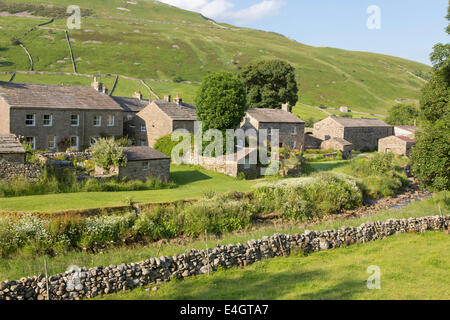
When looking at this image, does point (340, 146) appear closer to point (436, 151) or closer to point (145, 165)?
point (436, 151)

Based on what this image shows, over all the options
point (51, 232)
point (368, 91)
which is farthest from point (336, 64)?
point (51, 232)

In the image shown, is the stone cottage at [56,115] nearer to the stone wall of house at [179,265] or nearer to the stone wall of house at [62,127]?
the stone wall of house at [62,127]

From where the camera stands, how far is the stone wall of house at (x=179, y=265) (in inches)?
469

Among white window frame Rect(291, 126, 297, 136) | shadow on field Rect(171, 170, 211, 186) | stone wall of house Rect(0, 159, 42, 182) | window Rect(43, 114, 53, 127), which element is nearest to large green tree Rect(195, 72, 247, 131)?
shadow on field Rect(171, 170, 211, 186)

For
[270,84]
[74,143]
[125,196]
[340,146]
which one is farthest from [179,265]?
[270,84]

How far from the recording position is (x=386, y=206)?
30562 millimetres

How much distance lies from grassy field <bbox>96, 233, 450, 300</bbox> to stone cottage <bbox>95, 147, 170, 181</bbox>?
16.7 meters

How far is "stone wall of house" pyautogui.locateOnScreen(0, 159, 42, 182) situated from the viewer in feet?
77.3

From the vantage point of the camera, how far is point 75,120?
136ft

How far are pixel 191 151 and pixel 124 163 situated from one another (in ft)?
38.7

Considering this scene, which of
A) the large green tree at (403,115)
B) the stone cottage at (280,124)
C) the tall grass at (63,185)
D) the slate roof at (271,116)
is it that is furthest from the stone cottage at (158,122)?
the large green tree at (403,115)

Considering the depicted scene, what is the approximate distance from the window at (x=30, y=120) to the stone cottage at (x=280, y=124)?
1048 inches

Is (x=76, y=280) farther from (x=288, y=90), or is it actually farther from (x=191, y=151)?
(x=288, y=90)

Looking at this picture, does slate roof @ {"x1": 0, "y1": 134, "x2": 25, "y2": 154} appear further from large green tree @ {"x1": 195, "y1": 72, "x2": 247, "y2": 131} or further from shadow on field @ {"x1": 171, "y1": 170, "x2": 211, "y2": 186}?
large green tree @ {"x1": 195, "y1": 72, "x2": 247, "y2": 131}
